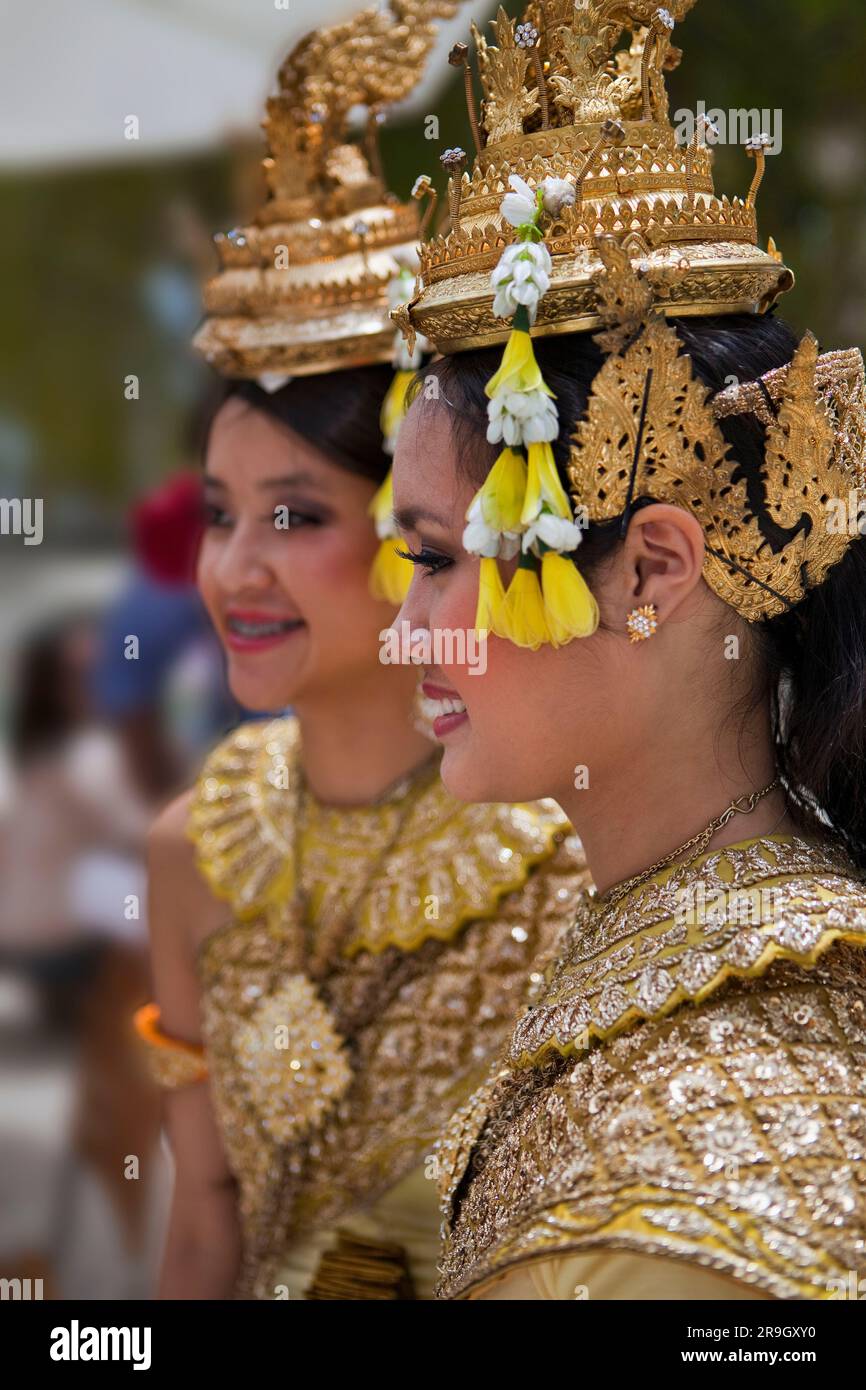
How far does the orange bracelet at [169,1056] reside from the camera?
2.54 metres

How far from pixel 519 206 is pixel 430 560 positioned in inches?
14.5

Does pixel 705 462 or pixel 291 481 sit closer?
pixel 705 462

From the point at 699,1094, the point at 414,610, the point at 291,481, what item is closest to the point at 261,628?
the point at 291,481

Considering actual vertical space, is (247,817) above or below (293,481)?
below

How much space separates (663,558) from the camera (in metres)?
1.47

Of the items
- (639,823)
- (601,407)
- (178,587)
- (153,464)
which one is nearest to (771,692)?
(639,823)

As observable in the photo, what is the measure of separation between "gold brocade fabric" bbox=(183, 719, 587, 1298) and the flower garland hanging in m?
0.85

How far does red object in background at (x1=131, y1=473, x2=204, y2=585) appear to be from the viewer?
4422 mm

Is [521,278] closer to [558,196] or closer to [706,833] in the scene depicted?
[558,196]

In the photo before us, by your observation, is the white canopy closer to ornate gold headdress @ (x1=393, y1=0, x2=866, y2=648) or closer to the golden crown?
ornate gold headdress @ (x1=393, y1=0, x2=866, y2=648)

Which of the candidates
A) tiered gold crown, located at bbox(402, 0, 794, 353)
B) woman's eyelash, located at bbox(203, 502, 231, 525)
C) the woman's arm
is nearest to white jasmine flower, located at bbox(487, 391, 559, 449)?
tiered gold crown, located at bbox(402, 0, 794, 353)

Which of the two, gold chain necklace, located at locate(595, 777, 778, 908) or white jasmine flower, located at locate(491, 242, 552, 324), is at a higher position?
white jasmine flower, located at locate(491, 242, 552, 324)
